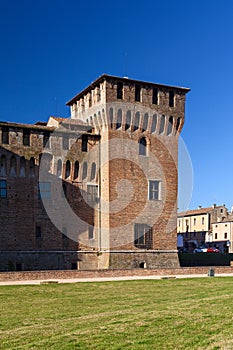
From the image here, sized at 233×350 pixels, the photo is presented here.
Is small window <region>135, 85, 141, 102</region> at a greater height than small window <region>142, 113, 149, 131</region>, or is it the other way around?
small window <region>135, 85, 141, 102</region>

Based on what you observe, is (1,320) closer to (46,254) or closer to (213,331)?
(213,331)

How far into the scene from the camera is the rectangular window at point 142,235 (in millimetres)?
33250

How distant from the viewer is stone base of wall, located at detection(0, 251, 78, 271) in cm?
3006

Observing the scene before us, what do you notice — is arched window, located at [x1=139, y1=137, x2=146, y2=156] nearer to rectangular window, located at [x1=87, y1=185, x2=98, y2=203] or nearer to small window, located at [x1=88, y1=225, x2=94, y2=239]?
rectangular window, located at [x1=87, y1=185, x2=98, y2=203]

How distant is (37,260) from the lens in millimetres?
30969

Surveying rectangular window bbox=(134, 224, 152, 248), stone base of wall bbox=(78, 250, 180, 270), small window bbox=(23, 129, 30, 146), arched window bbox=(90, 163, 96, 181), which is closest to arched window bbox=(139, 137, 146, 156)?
arched window bbox=(90, 163, 96, 181)

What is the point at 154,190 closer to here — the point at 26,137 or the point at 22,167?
the point at 22,167

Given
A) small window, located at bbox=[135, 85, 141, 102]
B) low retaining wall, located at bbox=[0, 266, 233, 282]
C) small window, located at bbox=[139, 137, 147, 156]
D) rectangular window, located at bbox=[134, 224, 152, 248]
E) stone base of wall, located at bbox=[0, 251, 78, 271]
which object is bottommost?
low retaining wall, located at bbox=[0, 266, 233, 282]

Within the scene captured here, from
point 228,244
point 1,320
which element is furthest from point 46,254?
point 228,244

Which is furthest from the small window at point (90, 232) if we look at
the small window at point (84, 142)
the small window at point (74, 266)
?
the small window at point (84, 142)

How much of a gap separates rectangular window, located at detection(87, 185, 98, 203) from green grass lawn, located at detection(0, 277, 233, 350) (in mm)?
11886

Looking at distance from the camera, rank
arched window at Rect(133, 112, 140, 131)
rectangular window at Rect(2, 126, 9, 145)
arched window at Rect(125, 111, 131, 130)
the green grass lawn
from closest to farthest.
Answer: the green grass lawn
rectangular window at Rect(2, 126, 9, 145)
arched window at Rect(125, 111, 131, 130)
arched window at Rect(133, 112, 140, 131)

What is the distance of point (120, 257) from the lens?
32312 mm

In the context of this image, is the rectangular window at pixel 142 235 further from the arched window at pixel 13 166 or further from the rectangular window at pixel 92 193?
the arched window at pixel 13 166
